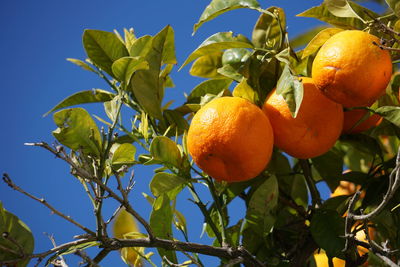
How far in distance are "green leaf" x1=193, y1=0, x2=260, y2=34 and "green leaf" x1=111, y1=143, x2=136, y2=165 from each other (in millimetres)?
251

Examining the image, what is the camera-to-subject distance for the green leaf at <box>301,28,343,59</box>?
1.06m

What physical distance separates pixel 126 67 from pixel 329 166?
Result: 52 cm

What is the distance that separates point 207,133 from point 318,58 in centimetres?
23

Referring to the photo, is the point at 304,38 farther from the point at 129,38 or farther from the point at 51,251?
the point at 51,251

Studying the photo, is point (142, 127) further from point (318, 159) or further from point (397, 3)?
point (397, 3)

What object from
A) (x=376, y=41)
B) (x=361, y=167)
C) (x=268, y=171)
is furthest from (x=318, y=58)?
(x=361, y=167)

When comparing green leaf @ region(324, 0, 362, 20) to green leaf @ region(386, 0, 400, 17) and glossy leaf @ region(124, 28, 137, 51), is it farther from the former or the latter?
glossy leaf @ region(124, 28, 137, 51)

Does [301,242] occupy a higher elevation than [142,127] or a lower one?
lower

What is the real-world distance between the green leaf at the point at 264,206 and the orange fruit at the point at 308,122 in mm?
107

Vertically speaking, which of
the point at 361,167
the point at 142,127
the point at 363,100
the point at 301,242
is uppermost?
the point at 142,127

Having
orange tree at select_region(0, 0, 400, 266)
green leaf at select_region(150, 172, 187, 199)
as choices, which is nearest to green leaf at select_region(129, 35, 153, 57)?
orange tree at select_region(0, 0, 400, 266)

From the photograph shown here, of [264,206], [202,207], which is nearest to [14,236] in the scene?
[202,207]

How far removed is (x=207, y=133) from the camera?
0.98 metres

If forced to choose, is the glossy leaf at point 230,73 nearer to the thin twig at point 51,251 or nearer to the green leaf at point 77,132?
the green leaf at point 77,132
